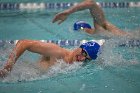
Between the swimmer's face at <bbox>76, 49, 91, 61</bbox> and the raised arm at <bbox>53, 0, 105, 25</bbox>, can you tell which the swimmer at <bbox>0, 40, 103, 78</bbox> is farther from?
the raised arm at <bbox>53, 0, 105, 25</bbox>

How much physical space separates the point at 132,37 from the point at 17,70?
2.03m

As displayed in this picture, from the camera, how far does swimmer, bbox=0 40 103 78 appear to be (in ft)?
11.4

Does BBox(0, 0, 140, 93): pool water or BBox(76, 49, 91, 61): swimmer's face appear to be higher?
BBox(76, 49, 91, 61): swimmer's face

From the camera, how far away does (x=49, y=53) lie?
367cm

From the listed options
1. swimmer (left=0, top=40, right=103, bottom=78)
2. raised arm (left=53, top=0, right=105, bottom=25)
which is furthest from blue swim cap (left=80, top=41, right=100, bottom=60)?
raised arm (left=53, top=0, right=105, bottom=25)

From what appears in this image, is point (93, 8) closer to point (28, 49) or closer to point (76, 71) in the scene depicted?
point (76, 71)

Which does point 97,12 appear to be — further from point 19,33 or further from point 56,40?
point 19,33

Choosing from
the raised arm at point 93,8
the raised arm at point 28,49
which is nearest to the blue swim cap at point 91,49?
the raised arm at point 28,49

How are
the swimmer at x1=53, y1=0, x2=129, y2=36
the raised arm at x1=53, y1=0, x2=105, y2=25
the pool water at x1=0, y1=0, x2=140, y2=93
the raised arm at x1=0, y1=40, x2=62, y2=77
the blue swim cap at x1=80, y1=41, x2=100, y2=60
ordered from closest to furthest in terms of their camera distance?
1. the raised arm at x1=0, y1=40, x2=62, y2=77
2. the pool water at x1=0, y1=0, x2=140, y2=93
3. the blue swim cap at x1=80, y1=41, x2=100, y2=60
4. the raised arm at x1=53, y1=0, x2=105, y2=25
5. the swimmer at x1=53, y1=0, x2=129, y2=36

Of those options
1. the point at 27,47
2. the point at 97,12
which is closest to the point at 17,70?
the point at 27,47

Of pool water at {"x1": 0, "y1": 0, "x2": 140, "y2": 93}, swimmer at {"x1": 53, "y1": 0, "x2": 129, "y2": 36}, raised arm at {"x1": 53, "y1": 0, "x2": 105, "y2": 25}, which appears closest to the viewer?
pool water at {"x1": 0, "y1": 0, "x2": 140, "y2": 93}

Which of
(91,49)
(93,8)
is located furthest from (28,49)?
(93,8)

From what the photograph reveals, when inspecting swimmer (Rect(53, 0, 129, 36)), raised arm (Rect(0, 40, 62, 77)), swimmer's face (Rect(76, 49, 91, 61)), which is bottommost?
swimmer's face (Rect(76, 49, 91, 61))

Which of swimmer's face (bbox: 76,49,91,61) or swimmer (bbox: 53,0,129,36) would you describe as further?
swimmer (bbox: 53,0,129,36)
